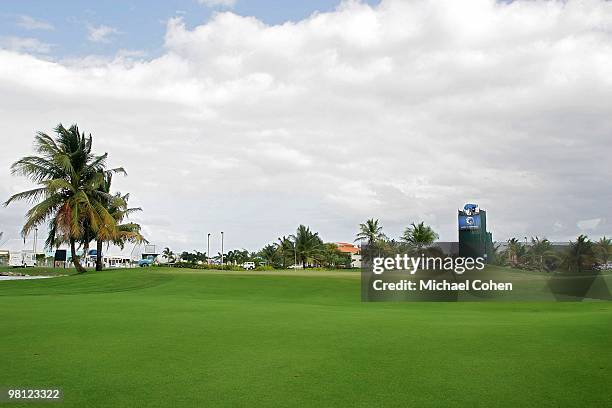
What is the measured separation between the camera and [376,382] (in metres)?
6.90

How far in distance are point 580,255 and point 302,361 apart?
54.2 metres

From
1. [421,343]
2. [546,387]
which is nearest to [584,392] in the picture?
[546,387]

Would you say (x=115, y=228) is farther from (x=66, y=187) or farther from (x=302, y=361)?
(x=302, y=361)

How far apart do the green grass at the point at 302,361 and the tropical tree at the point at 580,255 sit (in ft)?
150

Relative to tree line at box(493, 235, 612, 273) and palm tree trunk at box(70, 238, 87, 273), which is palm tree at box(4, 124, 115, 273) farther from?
tree line at box(493, 235, 612, 273)

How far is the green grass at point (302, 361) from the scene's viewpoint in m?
6.34

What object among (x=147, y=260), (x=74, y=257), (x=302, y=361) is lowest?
(x=302, y=361)

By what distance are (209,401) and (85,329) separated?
627cm

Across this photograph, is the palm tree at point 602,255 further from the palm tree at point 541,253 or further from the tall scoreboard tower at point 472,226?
the tall scoreboard tower at point 472,226

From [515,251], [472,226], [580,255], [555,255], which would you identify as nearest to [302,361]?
[472,226]

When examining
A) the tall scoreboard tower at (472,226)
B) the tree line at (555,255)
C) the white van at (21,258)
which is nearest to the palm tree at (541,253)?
the tree line at (555,255)

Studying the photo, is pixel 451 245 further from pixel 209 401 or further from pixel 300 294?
pixel 209 401

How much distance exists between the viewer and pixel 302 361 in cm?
818

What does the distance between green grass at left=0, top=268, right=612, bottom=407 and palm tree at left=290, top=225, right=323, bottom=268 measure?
80.5m
